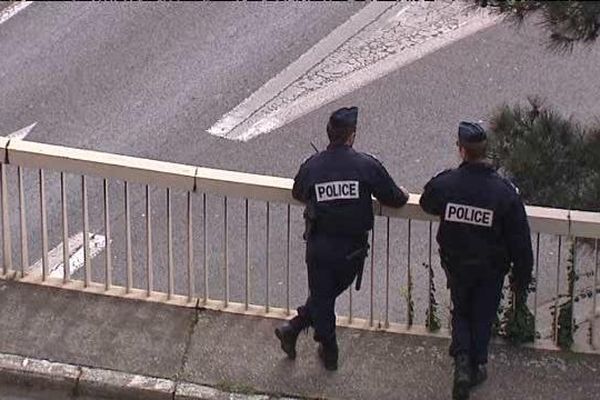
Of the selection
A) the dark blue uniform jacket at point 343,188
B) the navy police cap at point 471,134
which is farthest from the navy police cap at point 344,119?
the navy police cap at point 471,134

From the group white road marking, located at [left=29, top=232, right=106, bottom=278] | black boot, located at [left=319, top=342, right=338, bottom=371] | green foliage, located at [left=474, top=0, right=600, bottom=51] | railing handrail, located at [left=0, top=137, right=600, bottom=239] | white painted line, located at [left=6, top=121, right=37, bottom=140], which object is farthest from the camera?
white painted line, located at [left=6, top=121, right=37, bottom=140]

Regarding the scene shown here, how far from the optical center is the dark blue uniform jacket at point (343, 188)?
846 centimetres

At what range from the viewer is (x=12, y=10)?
52.5 feet

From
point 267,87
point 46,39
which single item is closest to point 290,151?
point 267,87

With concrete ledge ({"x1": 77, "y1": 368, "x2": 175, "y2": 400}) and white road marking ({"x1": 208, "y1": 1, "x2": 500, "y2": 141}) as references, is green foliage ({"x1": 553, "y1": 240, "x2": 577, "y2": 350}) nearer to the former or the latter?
concrete ledge ({"x1": 77, "y1": 368, "x2": 175, "y2": 400})

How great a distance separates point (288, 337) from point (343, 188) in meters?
0.97

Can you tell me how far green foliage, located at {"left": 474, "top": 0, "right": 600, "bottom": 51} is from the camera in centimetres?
758

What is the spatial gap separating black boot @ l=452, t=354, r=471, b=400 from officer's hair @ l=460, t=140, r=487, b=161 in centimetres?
111

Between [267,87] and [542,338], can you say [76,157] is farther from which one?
[267,87]

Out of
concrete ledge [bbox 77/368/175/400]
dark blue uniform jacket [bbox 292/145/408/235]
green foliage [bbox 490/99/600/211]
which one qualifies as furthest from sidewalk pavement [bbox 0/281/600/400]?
green foliage [bbox 490/99/600/211]

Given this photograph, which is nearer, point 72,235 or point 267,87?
point 72,235

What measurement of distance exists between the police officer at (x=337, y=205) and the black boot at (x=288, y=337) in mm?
180

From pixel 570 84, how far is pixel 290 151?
8.93 ft

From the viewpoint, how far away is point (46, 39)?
50.3 feet
